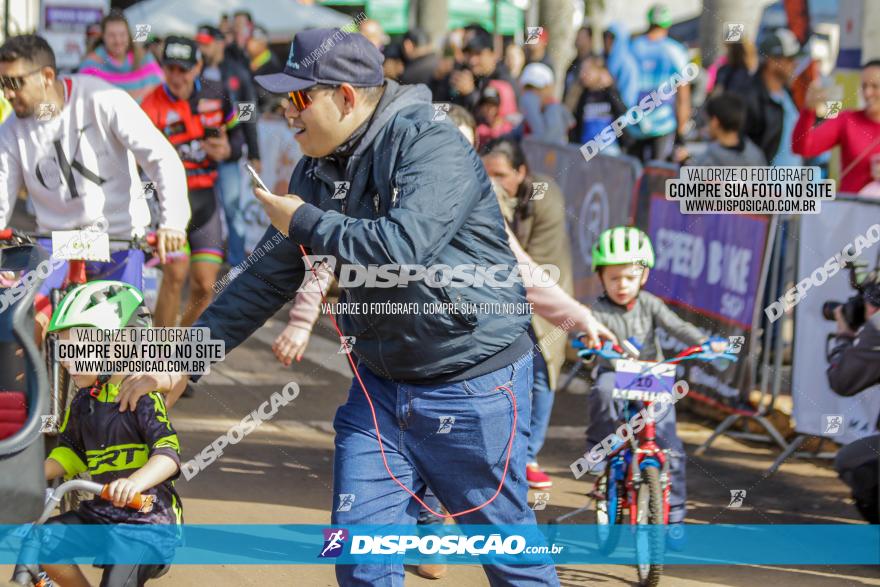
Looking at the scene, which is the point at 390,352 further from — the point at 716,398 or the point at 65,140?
the point at 716,398

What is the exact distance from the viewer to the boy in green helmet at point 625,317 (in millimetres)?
6301

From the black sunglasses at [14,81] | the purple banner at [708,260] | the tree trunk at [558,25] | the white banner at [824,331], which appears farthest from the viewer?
the tree trunk at [558,25]

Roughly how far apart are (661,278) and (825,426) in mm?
2432

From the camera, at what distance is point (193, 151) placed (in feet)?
31.9

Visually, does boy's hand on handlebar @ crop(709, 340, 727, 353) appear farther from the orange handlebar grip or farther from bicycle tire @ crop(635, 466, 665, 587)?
the orange handlebar grip

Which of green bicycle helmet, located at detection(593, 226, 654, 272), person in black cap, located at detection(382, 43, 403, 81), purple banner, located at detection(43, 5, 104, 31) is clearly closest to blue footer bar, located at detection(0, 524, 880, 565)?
green bicycle helmet, located at detection(593, 226, 654, 272)

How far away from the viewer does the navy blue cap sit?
3.97 meters

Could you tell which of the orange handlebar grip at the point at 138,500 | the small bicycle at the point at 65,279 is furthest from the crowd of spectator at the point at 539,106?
the orange handlebar grip at the point at 138,500

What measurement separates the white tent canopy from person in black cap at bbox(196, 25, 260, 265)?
7.38m

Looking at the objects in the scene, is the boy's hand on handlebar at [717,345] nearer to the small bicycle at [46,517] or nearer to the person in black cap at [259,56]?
the small bicycle at [46,517]

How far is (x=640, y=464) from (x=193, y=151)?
4929mm

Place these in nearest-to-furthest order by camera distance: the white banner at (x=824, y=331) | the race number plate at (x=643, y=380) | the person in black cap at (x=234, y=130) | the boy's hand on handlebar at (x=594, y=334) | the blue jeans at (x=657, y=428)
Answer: the boy's hand on handlebar at (x=594, y=334)
the race number plate at (x=643, y=380)
the blue jeans at (x=657, y=428)
the white banner at (x=824, y=331)
the person in black cap at (x=234, y=130)

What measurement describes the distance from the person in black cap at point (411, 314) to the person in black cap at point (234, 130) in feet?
17.8

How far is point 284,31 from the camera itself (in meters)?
22.5
